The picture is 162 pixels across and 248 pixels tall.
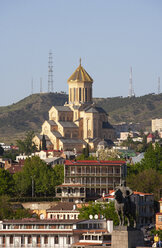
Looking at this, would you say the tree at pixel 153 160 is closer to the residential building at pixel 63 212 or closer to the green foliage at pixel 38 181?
the green foliage at pixel 38 181

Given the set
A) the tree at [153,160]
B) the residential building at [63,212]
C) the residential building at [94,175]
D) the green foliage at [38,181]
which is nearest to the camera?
the residential building at [63,212]

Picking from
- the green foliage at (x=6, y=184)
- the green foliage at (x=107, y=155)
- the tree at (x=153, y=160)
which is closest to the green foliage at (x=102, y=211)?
the green foliage at (x=6, y=184)

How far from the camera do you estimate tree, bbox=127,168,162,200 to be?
445 ft

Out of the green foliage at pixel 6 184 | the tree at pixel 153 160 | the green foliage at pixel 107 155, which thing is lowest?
the green foliage at pixel 6 184

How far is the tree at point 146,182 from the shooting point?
445ft

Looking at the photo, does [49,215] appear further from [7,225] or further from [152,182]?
[7,225]

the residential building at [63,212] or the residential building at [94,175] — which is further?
the residential building at [94,175]

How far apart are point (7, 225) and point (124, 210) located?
1155 inches

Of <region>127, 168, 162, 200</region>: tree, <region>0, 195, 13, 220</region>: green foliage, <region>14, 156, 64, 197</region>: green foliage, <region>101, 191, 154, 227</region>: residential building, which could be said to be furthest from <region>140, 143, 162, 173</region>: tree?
<region>0, 195, 13, 220</region>: green foliage

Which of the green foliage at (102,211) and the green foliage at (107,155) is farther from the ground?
the green foliage at (107,155)

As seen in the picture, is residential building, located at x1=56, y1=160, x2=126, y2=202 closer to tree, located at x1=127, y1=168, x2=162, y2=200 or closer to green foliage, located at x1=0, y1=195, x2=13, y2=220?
tree, located at x1=127, y1=168, x2=162, y2=200

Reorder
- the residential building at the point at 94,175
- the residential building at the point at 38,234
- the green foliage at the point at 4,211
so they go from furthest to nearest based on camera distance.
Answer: the residential building at the point at 94,175 → the green foliage at the point at 4,211 → the residential building at the point at 38,234

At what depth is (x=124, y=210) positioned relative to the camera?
52.1 meters

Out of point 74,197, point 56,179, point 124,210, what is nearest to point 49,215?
point 74,197
